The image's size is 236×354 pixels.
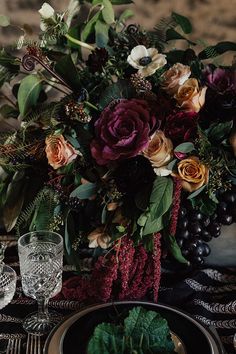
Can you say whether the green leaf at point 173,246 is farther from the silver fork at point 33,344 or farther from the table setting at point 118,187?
the silver fork at point 33,344

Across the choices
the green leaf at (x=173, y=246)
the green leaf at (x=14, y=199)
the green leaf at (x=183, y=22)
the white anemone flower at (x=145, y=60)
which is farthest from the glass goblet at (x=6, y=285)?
the green leaf at (x=183, y=22)

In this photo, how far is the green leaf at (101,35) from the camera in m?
0.82

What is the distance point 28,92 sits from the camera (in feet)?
2.78

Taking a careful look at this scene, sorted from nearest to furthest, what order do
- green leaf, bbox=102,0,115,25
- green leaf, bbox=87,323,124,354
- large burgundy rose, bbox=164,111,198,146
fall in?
green leaf, bbox=87,323,124,354 → large burgundy rose, bbox=164,111,198,146 → green leaf, bbox=102,0,115,25

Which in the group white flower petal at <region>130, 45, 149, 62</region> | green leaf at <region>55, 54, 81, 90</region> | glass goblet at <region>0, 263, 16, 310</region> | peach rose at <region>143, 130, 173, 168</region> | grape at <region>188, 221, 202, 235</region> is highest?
white flower petal at <region>130, 45, 149, 62</region>

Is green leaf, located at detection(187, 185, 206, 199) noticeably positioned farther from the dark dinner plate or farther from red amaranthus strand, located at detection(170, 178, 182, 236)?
the dark dinner plate

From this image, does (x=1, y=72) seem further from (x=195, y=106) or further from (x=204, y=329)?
(x=204, y=329)

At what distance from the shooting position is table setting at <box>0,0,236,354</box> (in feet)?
2.35

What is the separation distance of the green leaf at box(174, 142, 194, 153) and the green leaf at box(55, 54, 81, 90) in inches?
6.9

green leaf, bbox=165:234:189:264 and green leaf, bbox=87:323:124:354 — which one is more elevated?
green leaf, bbox=165:234:189:264

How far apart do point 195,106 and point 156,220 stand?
0.52 feet

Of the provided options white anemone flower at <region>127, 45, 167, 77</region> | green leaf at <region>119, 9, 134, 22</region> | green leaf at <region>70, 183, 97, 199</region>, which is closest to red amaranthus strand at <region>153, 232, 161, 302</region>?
green leaf at <region>70, 183, 97, 199</region>

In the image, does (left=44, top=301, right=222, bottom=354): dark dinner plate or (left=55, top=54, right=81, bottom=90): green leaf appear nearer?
(left=44, top=301, right=222, bottom=354): dark dinner plate

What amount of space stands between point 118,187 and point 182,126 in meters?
0.12
